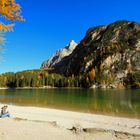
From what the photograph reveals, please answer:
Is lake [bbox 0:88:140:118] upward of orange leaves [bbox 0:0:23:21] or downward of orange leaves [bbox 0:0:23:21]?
downward

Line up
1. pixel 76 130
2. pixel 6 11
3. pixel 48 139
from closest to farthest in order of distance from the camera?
pixel 6 11 < pixel 48 139 < pixel 76 130

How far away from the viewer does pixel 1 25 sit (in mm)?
11922

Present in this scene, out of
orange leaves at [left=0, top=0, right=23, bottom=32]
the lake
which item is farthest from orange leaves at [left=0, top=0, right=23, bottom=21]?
the lake

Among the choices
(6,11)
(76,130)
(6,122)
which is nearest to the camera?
(6,11)

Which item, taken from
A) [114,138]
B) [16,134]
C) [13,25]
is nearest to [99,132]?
[114,138]

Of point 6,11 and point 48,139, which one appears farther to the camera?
point 48,139

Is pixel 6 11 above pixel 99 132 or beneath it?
above

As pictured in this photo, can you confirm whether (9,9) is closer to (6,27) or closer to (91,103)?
(6,27)

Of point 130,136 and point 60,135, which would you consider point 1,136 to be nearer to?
point 60,135

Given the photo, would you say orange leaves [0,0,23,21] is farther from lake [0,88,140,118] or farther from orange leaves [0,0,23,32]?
lake [0,88,140,118]

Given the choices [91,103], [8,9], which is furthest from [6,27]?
[91,103]

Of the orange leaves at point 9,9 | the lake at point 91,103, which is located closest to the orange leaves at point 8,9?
the orange leaves at point 9,9

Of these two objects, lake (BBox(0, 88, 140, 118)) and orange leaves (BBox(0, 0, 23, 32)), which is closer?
orange leaves (BBox(0, 0, 23, 32))

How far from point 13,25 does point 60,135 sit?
308 inches
